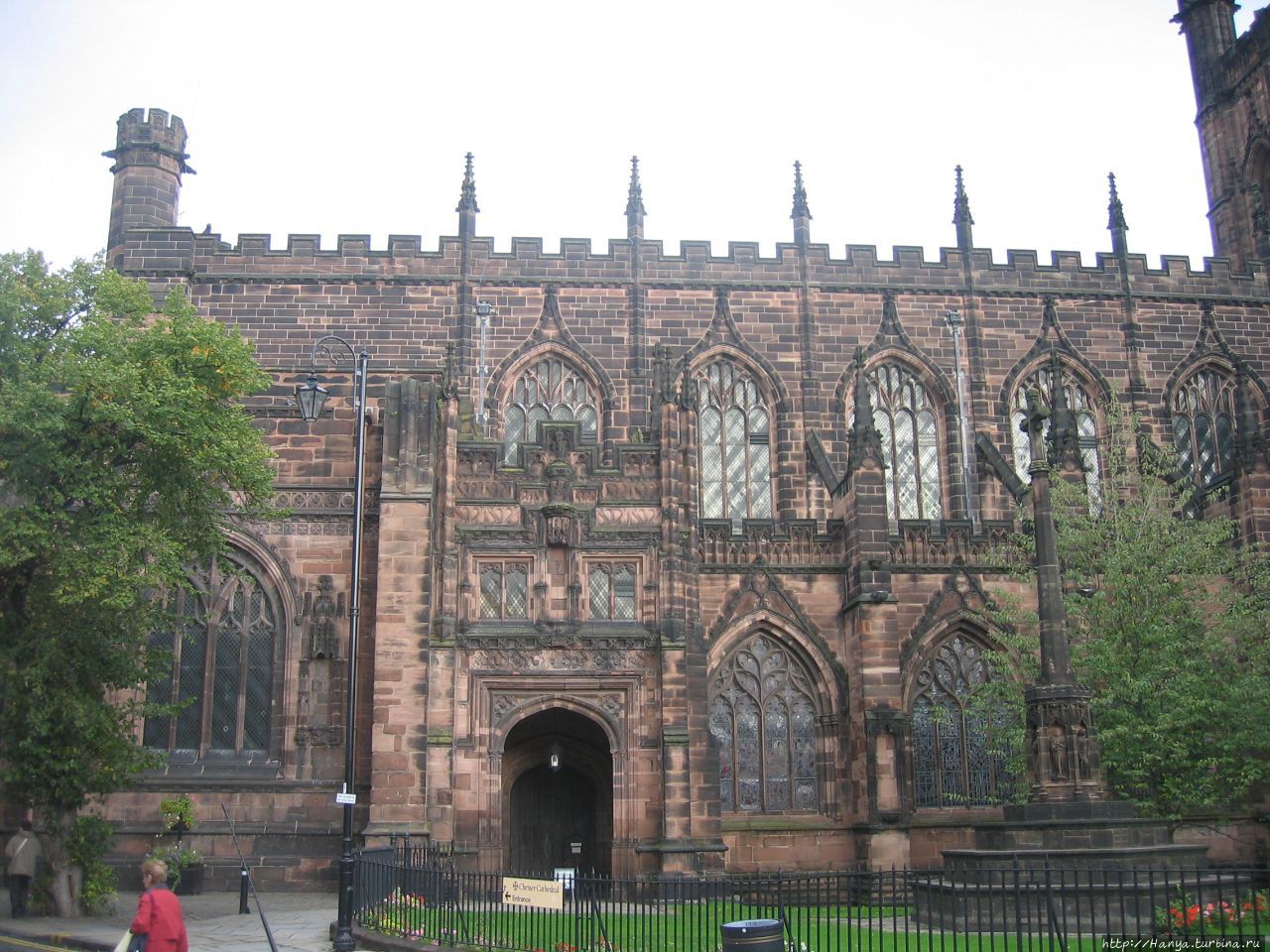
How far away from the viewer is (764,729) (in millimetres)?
28422

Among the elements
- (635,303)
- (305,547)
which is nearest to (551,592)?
(305,547)

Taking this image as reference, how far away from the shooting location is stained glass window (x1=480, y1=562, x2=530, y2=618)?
25312mm

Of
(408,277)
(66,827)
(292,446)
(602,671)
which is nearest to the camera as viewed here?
(66,827)

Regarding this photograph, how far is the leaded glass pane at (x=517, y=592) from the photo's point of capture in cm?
2533

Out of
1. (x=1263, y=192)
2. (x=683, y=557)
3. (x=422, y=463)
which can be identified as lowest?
(x=683, y=557)

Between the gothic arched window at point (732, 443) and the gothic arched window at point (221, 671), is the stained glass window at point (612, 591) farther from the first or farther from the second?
the gothic arched window at point (732, 443)

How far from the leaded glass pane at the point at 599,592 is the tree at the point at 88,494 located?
659cm

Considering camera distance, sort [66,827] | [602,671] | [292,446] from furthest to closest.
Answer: [292,446] → [602,671] → [66,827]

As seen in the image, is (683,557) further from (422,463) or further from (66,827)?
(66,827)

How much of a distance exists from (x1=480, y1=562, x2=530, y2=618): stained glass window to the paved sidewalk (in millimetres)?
5939

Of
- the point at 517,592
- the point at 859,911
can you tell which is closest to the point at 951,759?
the point at 517,592

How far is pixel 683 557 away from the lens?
2575 cm

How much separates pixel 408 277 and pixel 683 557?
1369 cm

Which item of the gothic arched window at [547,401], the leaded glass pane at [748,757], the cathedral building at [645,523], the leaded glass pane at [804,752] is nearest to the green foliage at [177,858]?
the cathedral building at [645,523]
